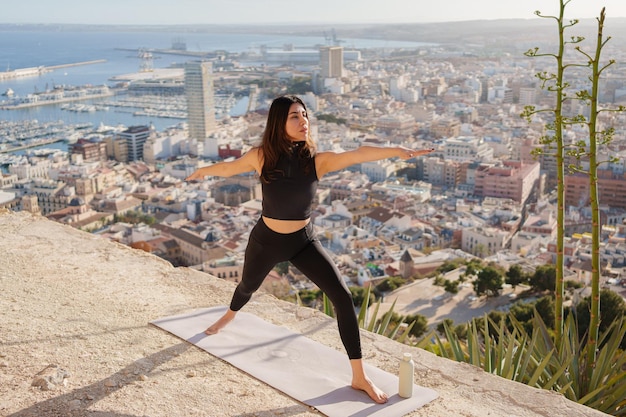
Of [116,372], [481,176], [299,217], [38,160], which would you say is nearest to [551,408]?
[299,217]

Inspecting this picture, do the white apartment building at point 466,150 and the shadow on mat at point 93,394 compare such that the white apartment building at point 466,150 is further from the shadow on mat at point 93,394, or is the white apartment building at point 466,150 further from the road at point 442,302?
the shadow on mat at point 93,394

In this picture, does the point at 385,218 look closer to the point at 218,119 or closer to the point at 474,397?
the point at 474,397

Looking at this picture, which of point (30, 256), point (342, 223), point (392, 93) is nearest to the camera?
point (30, 256)

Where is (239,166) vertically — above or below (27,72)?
above

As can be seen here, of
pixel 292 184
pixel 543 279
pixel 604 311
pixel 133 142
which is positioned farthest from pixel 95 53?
pixel 292 184

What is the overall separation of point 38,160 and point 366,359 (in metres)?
23.0

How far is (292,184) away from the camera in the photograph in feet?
4.41

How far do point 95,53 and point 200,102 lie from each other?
116 ft

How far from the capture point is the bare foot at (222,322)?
1596 millimetres

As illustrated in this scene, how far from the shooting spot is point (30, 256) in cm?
211

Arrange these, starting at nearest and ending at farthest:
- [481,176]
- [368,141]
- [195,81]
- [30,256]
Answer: [30,256] < [481,176] < [368,141] < [195,81]

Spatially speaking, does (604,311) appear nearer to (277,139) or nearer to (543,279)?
(543,279)

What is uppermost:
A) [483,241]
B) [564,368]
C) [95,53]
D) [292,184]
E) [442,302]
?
[95,53]

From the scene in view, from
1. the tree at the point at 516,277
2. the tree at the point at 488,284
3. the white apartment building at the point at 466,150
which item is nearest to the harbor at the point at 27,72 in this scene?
the white apartment building at the point at 466,150
